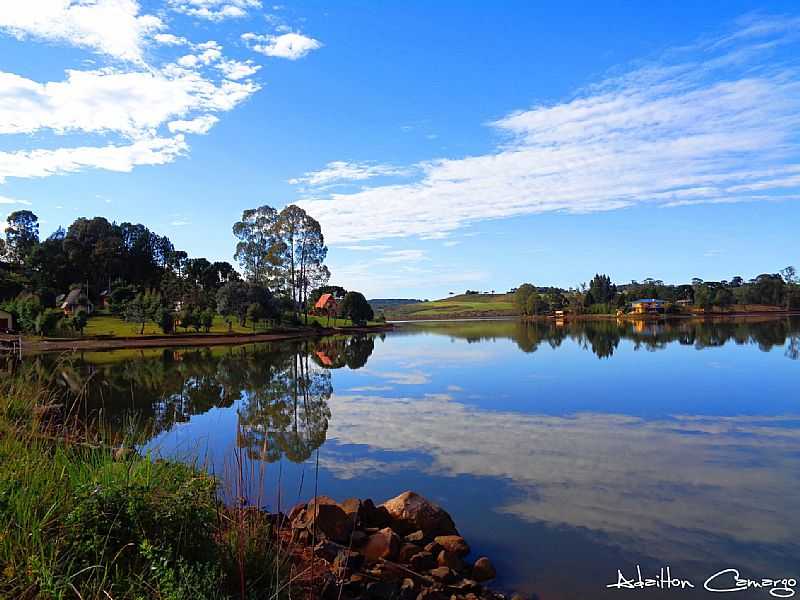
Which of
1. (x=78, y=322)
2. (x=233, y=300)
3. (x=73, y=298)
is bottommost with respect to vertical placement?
(x=78, y=322)

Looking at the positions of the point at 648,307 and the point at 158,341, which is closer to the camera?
the point at 158,341

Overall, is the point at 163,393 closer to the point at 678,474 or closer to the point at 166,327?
the point at 678,474

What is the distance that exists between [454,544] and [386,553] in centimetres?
85

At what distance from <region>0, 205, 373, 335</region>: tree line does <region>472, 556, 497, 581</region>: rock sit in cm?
4132

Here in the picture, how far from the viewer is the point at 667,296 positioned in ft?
395

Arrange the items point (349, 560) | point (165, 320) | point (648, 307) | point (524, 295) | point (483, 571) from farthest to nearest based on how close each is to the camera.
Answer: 1. point (524, 295)
2. point (648, 307)
3. point (165, 320)
4. point (483, 571)
5. point (349, 560)

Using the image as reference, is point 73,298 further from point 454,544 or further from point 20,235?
point 454,544

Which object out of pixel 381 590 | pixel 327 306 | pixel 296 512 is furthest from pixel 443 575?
pixel 327 306

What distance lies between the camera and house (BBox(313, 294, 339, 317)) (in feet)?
249

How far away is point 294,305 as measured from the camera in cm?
6153

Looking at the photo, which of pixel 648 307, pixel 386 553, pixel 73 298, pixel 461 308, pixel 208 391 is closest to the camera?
pixel 386 553

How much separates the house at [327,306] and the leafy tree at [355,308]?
2.13m

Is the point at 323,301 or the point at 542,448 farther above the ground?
the point at 323,301

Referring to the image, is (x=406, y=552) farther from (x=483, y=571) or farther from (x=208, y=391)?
(x=208, y=391)
